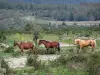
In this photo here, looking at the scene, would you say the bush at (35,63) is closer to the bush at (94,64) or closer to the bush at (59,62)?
the bush at (59,62)

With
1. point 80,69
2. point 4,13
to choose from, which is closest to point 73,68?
point 80,69

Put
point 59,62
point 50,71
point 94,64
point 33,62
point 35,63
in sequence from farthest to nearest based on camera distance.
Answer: point 59,62
point 33,62
point 35,63
point 50,71
point 94,64

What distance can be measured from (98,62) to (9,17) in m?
142

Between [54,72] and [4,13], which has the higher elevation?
[54,72]

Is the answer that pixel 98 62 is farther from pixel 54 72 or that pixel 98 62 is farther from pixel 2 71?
pixel 2 71

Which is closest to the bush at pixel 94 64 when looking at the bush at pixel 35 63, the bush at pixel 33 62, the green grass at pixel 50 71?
the green grass at pixel 50 71

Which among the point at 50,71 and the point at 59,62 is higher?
the point at 50,71

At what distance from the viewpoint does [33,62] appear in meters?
27.2

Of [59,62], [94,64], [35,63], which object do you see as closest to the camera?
[94,64]

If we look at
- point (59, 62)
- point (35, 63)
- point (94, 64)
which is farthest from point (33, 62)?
point (94, 64)

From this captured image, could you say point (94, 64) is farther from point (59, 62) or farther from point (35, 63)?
point (35, 63)

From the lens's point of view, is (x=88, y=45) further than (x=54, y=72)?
Yes

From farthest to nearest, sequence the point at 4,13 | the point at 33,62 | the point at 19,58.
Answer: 1. the point at 4,13
2. the point at 19,58
3. the point at 33,62

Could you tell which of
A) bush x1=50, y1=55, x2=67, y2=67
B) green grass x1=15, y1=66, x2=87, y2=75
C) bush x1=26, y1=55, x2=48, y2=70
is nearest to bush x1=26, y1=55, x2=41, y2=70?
bush x1=26, y1=55, x2=48, y2=70
